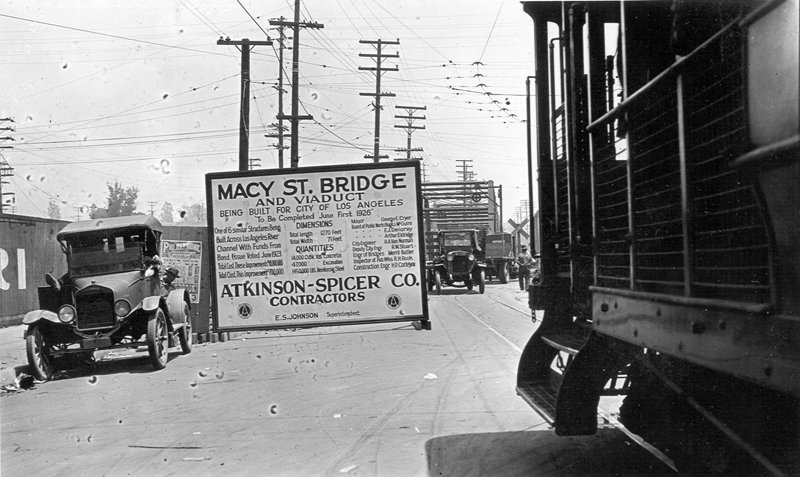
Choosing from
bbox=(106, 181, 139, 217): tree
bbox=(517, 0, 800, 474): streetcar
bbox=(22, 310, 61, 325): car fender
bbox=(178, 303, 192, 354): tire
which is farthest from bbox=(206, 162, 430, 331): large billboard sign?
bbox=(106, 181, 139, 217): tree

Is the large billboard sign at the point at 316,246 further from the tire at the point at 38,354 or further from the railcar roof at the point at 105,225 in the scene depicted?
the railcar roof at the point at 105,225

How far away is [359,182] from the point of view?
6.95 metres

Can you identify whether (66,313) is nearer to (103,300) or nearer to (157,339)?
(103,300)

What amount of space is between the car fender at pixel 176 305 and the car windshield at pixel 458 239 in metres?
19.9

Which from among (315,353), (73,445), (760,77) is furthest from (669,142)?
(315,353)

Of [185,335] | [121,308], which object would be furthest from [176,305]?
[121,308]

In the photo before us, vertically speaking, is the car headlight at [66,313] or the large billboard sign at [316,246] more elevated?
the large billboard sign at [316,246]

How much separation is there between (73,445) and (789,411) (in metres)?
5.60

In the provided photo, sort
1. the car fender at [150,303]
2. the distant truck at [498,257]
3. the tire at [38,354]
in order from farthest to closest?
the distant truck at [498,257] < the car fender at [150,303] < the tire at [38,354]

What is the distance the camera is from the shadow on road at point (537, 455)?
4754 millimetres

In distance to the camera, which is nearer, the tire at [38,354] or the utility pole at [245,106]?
the tire at [38,354]

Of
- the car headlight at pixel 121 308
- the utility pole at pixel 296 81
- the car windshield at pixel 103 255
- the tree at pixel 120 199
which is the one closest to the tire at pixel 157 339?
the car headlight at pixel 121 308

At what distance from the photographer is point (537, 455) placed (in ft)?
17.0

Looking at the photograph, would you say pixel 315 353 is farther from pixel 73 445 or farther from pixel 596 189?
pixel 596 189
